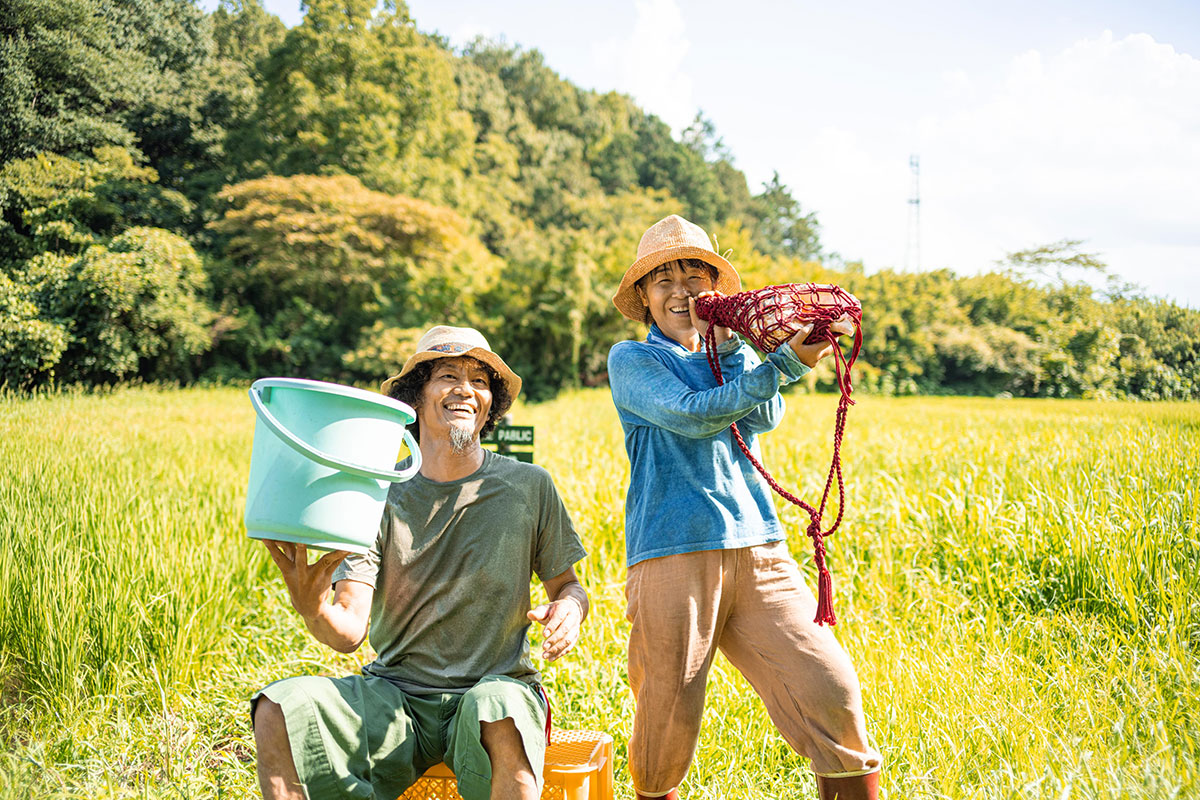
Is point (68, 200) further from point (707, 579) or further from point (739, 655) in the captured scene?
point (739, 655)

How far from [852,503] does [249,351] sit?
631cm

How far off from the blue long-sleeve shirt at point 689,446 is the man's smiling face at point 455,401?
411 mm

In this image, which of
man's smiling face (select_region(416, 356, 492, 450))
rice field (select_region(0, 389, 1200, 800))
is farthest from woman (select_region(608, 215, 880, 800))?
rice field (select_region(0, 389, 1200, 800))

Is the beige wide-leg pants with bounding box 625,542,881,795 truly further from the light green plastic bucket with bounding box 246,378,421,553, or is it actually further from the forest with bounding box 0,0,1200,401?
the forest with bounding box 0,0,1200,401

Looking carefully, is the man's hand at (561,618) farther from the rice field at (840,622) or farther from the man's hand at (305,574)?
the rice field at (840,622)

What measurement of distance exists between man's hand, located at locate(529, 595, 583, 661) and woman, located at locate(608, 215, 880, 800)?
0.69ft

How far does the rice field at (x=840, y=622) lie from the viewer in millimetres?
2391

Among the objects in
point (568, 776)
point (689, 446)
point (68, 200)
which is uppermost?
point (68, 200)

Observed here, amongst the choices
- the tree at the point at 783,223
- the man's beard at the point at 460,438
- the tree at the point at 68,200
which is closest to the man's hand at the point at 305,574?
the man's beard at the point at 460,438

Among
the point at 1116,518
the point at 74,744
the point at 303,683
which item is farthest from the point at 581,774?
the point at 1116,518

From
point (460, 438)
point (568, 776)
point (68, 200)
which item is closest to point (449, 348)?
point (460, 438)

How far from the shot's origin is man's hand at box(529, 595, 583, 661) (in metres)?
1.83

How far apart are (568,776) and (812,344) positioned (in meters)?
1.22

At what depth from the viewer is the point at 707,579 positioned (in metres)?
2.00
